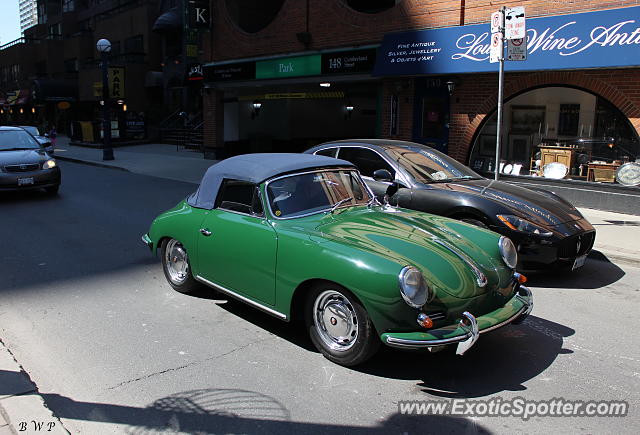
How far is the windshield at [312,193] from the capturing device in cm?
495

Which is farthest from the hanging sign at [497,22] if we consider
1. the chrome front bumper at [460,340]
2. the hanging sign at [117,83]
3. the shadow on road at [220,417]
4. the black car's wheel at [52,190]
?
the hanging sign at [117,83]

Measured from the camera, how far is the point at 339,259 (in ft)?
13.4

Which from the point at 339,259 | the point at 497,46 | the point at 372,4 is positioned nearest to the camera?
the point at 339,259

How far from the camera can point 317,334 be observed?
4.41 m

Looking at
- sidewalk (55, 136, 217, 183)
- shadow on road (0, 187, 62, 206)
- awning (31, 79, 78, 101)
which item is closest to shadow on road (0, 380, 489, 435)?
shadow on road (0, 187, 62, 206)

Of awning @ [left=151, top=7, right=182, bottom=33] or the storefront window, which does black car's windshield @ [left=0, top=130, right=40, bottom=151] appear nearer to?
the storefront window

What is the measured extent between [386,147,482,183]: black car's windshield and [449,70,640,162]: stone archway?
4978 millimetres

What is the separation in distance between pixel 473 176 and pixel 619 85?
202 inches

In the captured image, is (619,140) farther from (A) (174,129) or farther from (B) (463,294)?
(A) (174,129)

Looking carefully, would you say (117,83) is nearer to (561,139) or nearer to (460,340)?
(561,139)

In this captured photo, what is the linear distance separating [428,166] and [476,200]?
118cm

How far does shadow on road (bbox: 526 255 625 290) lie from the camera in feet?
21.5

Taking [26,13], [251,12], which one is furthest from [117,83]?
[26,13]

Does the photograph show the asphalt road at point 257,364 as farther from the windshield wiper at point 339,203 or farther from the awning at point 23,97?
the awning at point 23,97
